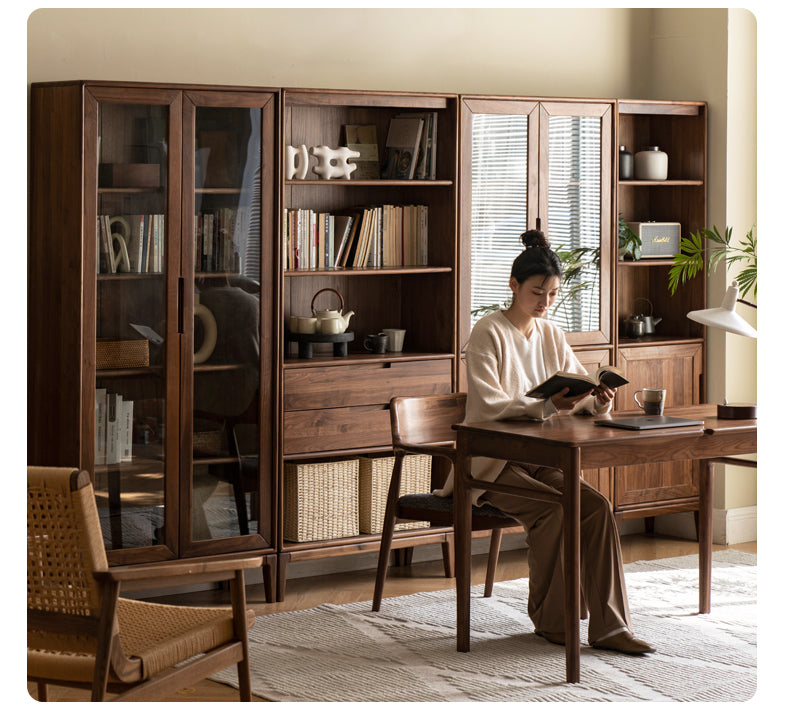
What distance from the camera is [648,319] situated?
5855 millimetres

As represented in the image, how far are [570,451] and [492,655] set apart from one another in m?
0.84

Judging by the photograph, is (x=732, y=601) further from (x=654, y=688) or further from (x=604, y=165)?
(x=604, y=165)

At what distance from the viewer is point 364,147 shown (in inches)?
203

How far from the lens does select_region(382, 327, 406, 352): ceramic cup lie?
16.8ft

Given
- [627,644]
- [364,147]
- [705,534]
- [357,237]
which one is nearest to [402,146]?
Result: [364,147]

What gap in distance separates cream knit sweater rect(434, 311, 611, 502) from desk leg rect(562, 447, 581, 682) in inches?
16.3

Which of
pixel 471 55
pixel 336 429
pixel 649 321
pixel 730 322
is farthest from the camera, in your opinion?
pixel 649 321

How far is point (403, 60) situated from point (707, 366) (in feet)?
7.02

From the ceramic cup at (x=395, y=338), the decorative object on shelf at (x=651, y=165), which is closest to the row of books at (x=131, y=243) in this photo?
the ceramic cup at (x=395, y=338)

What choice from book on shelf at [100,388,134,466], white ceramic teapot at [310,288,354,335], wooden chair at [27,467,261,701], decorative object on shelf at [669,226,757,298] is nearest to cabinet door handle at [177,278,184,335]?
book on shelf at [100,388,134,466]

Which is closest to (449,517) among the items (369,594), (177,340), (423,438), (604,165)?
(423,438)

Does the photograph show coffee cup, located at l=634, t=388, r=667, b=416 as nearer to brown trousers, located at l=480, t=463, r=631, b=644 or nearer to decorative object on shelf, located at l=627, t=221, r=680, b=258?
brown trousers, located at l=480, t=463, r=631, b=644

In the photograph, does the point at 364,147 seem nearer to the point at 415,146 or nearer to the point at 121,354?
the point at 415,146

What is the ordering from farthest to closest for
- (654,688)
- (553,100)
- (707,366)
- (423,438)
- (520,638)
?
(707,366), (553,100), (423,438), (520,638), (654,688)
